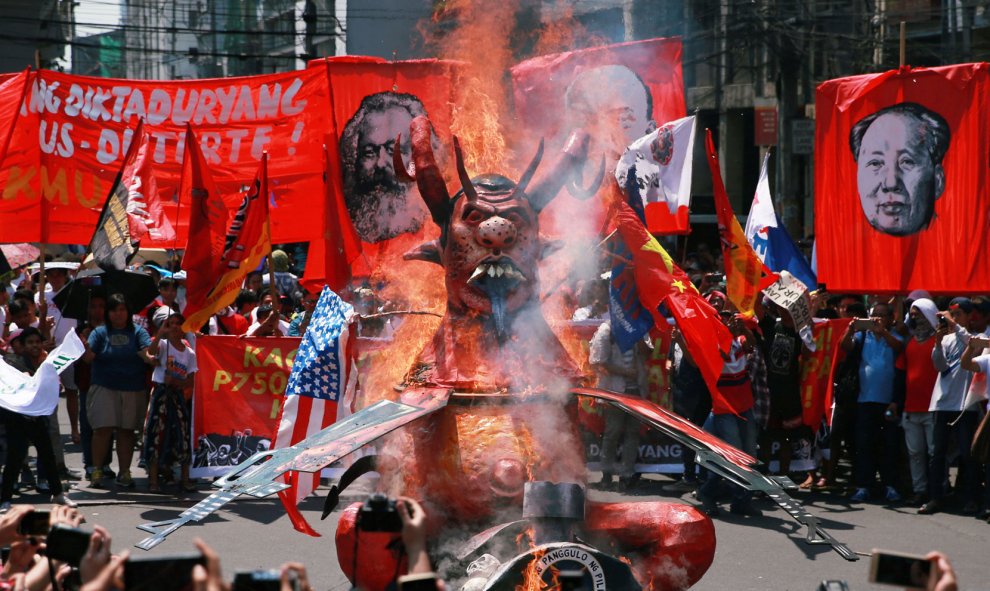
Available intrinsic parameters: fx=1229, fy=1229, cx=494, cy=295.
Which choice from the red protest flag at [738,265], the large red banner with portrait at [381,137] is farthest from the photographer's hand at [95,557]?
the red protest flag at [738,265]

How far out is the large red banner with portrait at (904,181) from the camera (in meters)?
10.2

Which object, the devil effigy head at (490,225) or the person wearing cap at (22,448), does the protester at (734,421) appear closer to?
the devil effigy head at (490,225)

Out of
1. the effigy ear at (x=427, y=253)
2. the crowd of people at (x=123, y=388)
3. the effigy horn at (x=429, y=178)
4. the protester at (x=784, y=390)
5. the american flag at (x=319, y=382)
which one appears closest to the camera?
the effigy horn at (x=429, y=178)

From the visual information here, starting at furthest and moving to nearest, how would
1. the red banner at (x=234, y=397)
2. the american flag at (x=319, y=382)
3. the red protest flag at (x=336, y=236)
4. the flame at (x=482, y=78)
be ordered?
the red banner at (x=234, y=397) < the red protest flag at (x=336, y=236) < the american flag at (x=319, y=382) < the flame at (x=482, y=78)

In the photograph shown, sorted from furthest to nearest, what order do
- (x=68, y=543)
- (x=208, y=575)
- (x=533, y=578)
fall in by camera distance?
(x=533, y=578) < (x=68, y=543) < (x=208, y=575)

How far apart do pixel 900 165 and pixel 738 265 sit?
6.61 ft

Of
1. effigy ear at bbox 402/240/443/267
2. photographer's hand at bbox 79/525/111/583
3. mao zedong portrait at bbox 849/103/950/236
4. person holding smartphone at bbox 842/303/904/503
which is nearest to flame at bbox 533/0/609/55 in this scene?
effigy ear at bbox 402/240/443/267

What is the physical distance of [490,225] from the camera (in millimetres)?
6668

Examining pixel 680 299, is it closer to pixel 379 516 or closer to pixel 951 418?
pixel 951 418

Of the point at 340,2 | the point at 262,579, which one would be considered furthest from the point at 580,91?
the point at 340,2

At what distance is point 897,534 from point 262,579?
23.1 feet

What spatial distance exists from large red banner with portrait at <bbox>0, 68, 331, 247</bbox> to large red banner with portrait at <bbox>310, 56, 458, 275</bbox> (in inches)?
18.8

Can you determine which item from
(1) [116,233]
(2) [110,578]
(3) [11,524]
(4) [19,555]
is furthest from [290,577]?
(1) [116,233]

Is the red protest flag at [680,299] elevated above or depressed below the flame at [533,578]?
above
